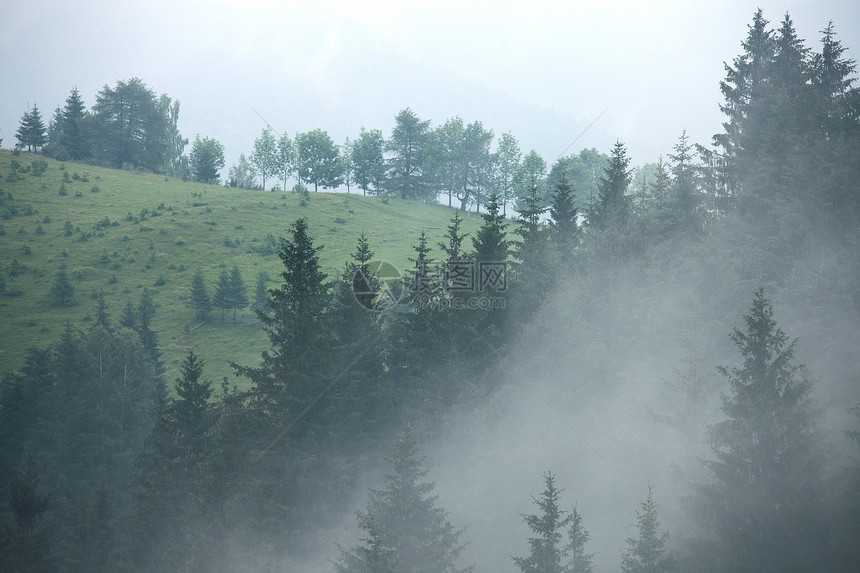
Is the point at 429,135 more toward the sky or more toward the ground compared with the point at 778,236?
more toward the sky

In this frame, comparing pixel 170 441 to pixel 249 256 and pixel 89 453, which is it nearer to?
pixel 89 453

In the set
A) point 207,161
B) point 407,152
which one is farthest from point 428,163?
point 207,161

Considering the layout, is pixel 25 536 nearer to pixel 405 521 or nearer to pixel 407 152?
pixel 405 521

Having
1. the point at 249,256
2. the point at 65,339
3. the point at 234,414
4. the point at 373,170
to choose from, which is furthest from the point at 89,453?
the point at 373,170

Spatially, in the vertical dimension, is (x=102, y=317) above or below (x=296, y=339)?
below

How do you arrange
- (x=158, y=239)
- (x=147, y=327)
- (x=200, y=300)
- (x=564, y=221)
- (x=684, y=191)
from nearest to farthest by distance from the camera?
(x=684, y=191), (x=564, y=221), (x=147, y=327), (x=200, y=300), (x=158, y=239)

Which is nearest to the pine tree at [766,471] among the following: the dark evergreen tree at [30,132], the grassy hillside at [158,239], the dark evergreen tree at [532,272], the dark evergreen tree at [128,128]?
the dark evergreen tree at [532,272]

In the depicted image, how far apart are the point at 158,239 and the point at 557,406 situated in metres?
70.2

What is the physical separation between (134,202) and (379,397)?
78.9 metres

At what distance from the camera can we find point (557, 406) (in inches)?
1451

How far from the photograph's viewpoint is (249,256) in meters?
81.7

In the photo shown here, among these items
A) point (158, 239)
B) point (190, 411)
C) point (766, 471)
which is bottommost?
point (190, 411)

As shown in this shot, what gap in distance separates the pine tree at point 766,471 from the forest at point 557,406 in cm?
10

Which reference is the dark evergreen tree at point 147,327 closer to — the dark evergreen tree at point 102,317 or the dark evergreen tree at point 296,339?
the dark evergreen tree at point 102,317
